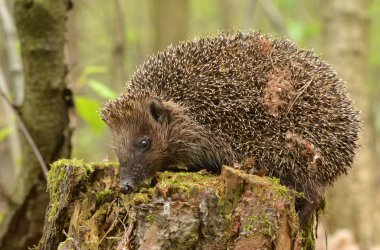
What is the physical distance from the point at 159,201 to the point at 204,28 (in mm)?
28066

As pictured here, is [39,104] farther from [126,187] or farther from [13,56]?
[126,187]

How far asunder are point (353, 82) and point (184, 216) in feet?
24.4

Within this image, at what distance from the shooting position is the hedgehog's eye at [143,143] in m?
5.10

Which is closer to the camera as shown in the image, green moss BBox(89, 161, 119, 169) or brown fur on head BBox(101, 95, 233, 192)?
green moss BBox(89, 161, 119, 169)

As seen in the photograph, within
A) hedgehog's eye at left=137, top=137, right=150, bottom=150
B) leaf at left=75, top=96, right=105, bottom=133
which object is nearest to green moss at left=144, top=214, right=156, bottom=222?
hedgehog's eye at left=137, top=137, right=150, bottom=150

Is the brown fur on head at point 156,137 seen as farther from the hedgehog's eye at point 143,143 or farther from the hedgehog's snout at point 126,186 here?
the hedgehog's snout at point 126,186

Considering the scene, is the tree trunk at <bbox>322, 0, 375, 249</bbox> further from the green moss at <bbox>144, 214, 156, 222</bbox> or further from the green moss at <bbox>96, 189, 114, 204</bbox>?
the green moss at <bbox>144, 214, 156, 222</bbox>

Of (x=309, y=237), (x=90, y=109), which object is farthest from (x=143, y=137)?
(x=309, y=237)

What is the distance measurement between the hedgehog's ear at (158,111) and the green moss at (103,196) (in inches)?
44.4

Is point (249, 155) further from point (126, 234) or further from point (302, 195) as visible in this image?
point (126, 234)

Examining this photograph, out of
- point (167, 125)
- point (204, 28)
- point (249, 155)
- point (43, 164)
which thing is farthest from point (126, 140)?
point (204, 28)

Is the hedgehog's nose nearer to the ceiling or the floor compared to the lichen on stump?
nearer to the ceiling

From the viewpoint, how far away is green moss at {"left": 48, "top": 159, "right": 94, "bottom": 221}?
4.12 meters

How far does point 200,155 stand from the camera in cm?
511
